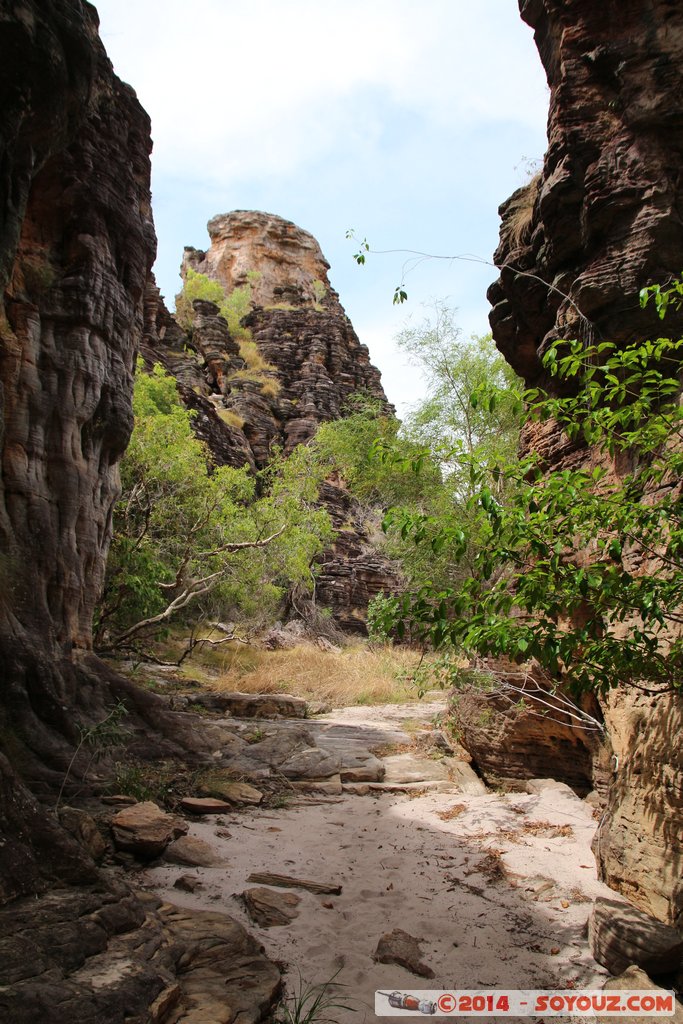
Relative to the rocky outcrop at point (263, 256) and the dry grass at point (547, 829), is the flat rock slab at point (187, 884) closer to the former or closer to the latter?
the dry grass at point (547, 829)

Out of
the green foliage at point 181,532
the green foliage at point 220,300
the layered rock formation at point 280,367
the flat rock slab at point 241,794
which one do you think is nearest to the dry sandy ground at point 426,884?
the flat rock slab at point 241,794

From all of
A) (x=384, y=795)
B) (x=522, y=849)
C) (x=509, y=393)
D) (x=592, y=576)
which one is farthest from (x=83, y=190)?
(x=522, y=849)

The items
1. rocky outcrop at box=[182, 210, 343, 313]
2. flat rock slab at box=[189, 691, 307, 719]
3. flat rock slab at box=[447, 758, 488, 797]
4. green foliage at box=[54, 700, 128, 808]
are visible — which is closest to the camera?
green foliage at box=[54, 700, 128, 808]

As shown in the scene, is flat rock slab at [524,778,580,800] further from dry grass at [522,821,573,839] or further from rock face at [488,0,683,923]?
rock face at [488,0,683,923]

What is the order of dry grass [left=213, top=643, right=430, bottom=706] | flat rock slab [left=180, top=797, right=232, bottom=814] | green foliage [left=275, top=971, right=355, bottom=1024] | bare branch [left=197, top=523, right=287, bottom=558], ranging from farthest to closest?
dry grass [left=213, top=643, right=430, bottom=706], bare branch [left=197, top=523, right=287, bottom=558], flat rock slab [left=180, top=797, right=232, bottom=814], green foliage [left=275, top=971, right=355, bottom=1024]

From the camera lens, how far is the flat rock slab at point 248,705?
10.1 metres

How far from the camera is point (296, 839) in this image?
527cm

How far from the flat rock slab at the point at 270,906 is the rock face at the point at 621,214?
7.10ft

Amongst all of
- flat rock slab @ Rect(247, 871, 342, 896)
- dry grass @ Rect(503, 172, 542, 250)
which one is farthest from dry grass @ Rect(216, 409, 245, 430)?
flat rock slab @ Rect(247, 871, 342, 896)

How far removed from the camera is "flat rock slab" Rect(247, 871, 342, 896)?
4230mm

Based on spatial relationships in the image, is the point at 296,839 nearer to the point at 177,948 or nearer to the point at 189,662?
the point at 177,948

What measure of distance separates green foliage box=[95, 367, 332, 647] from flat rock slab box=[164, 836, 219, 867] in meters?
5.93

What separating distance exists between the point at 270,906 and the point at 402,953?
907 millimetres

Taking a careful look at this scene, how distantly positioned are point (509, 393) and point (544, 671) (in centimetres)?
383
